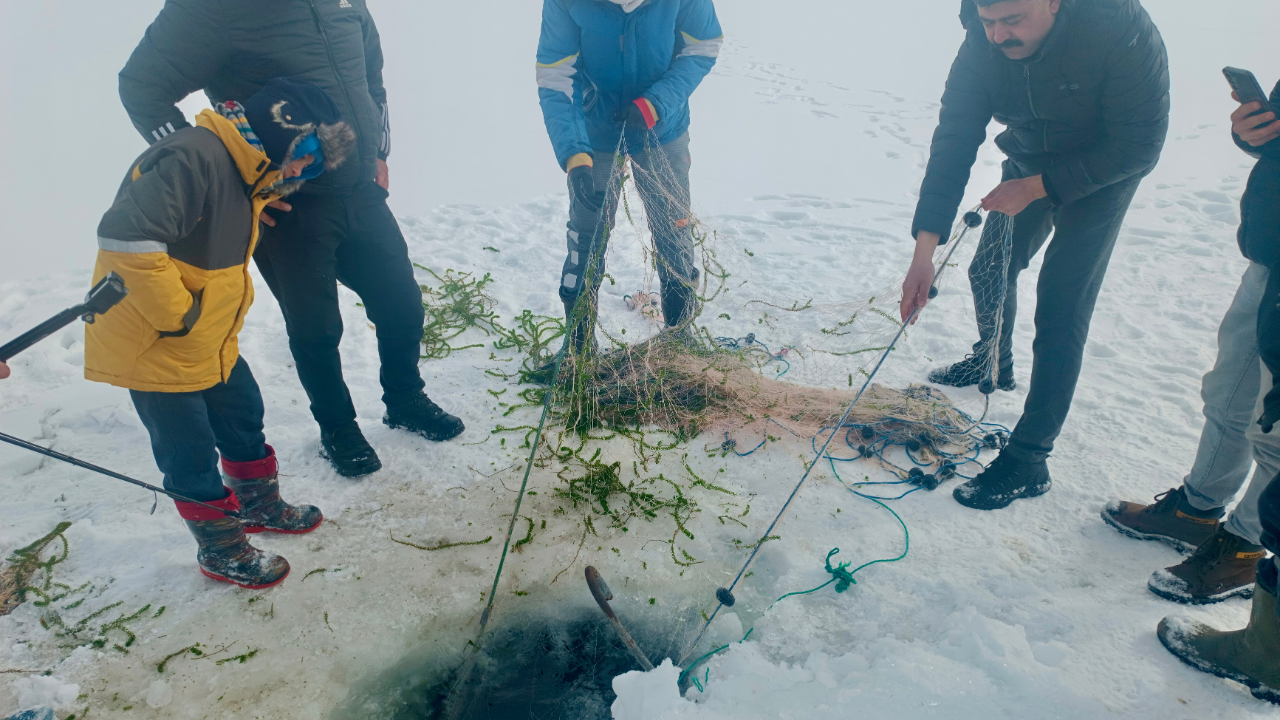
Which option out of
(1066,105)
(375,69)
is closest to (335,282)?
(375,69)

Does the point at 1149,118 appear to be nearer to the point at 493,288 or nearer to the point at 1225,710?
the point at 1225,710

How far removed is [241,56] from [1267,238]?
3.11 metres

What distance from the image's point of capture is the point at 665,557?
240 centimetres

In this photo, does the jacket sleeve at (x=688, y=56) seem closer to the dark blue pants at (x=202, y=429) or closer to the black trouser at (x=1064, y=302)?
the black trouser at (x=1064, y=302)

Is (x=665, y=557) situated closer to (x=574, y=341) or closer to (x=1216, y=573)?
(x=574, y=341)

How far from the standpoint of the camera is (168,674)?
6.25 ft

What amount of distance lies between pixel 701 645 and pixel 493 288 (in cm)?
286

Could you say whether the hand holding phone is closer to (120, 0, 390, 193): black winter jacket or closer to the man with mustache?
the man with mustache

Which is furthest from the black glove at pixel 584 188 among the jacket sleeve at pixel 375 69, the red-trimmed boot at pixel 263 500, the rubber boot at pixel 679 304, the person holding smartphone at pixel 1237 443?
the person holding smartphone at pixel 1237 443

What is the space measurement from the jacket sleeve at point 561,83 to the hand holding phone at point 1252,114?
2280mm

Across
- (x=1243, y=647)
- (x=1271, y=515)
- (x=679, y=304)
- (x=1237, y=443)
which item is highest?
(x=1271, y=515)

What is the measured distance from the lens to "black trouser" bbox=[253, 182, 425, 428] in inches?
90.5

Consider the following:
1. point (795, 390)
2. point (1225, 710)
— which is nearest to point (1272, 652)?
point (1225, 710)

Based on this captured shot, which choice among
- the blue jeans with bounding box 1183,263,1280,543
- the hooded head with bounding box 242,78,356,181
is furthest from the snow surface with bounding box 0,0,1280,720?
the hooded head with bounding box 242,78,356,181
